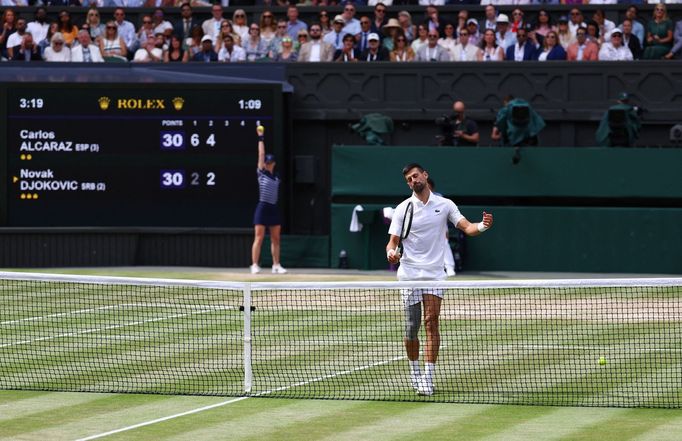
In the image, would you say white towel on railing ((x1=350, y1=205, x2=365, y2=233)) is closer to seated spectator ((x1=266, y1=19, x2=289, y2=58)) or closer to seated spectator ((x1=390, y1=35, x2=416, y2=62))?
seated spectator ((x1=390, y1=35, x2=416, y2=62))

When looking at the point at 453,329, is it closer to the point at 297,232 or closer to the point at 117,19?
the point at 297,232

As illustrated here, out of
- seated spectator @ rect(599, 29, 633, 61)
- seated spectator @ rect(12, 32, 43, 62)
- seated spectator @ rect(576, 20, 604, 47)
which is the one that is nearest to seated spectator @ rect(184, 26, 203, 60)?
seated spectator @ rect(12, 32, 43, 62)

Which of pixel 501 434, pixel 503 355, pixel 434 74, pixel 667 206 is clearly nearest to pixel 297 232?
pixel 434 74

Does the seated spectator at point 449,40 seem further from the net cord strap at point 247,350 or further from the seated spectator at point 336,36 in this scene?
the net cord strap at point 247,350

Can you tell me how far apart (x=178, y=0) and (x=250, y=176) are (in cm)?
548

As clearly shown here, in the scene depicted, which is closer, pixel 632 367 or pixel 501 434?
pixel 501 434

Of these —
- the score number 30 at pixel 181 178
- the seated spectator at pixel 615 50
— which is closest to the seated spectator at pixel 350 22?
the score number 30 at pixel 181 178

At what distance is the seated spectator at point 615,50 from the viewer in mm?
26500

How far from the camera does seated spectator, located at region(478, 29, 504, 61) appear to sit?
26922 mm

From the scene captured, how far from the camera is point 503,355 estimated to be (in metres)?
15.1

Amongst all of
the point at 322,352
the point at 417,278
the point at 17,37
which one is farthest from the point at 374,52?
the point at 417,278

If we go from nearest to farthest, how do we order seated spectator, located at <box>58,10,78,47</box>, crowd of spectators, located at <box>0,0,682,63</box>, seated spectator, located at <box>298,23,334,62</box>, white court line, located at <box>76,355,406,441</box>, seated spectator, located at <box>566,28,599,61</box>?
1. white court line, located at <box>76,355,406,441</box>
2. seated spectator, located at <box>566,28,599,61</box>
3. crowd of spectators, located at <box>0,0,682,63</box>
4. seated spectator, located at <box>298,23,334,62</box>
5. seated spectator, located at <box>58,10,78,47</box>

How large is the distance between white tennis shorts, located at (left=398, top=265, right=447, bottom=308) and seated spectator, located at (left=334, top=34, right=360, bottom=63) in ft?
48.4

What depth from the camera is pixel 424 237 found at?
12.9m
